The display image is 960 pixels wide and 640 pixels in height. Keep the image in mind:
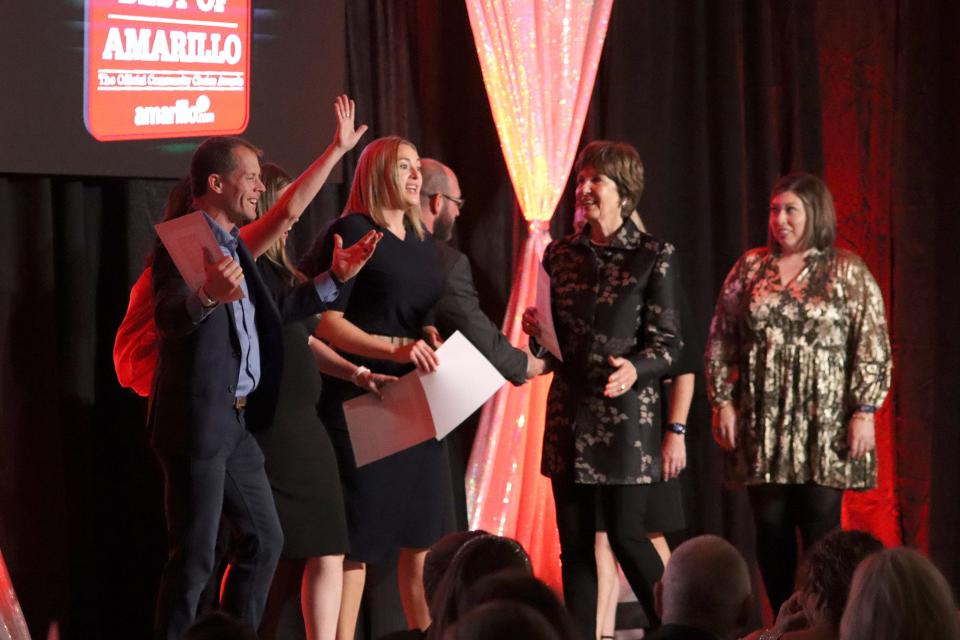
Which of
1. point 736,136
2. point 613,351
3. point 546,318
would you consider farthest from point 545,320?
point 736,136

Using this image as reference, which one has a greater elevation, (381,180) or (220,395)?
(381,180)

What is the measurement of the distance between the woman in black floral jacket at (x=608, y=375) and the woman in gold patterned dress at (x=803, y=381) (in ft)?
1.54

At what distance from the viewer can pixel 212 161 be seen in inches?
130

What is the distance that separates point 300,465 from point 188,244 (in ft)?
2.84

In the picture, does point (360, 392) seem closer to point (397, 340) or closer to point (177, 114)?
point (397, 340)

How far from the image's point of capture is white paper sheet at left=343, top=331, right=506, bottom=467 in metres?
3.69

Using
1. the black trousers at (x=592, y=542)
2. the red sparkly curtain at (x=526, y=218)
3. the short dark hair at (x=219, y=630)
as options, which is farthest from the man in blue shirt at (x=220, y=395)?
the red sparkly curtain at (x=526, y=218)

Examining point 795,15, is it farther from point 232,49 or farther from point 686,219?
point 232,49

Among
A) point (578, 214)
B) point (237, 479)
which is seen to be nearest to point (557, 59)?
point (578, 214)

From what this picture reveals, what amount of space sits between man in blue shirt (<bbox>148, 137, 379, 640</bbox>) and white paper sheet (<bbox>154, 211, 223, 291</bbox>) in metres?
0.04

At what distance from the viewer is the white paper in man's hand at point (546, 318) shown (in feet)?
12.4

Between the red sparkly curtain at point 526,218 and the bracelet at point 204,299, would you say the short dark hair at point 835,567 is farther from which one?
the red sparkly curtain at point 526,218

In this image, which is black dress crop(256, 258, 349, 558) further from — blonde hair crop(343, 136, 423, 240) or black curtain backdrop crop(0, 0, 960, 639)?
black curtain backdrop crop(0, 0, 960, 639)

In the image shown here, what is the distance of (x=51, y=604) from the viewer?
4.14 metres
